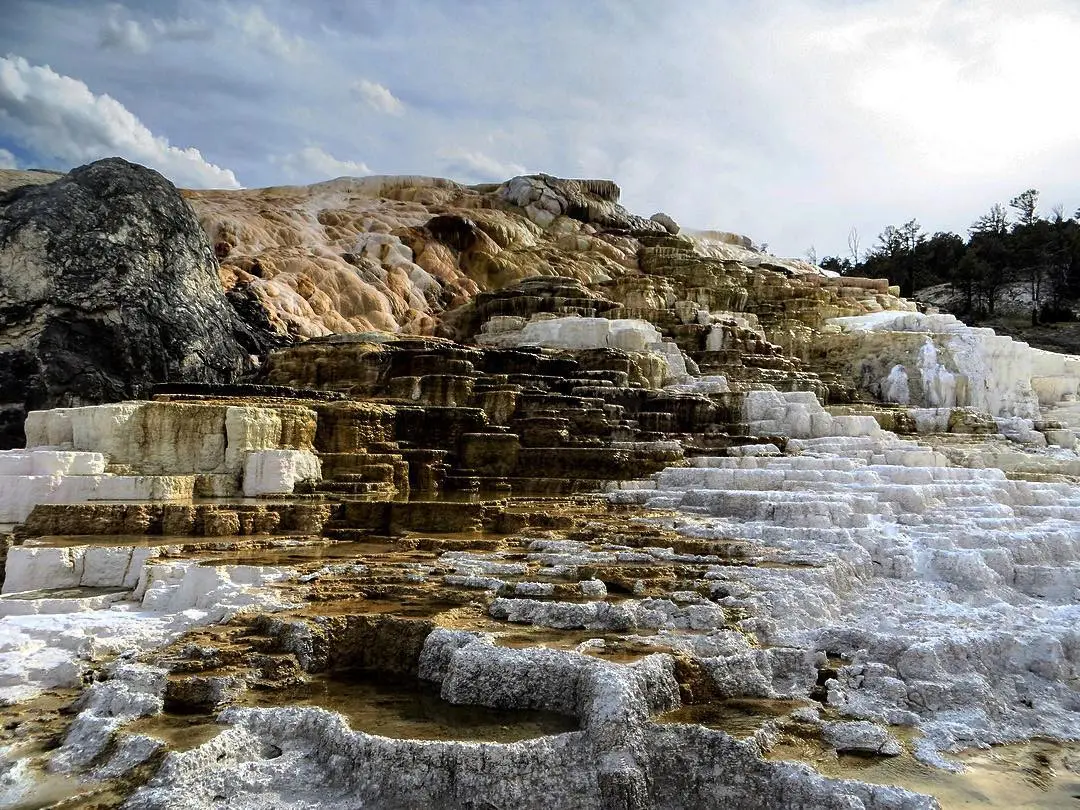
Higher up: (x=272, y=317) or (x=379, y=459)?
(x=272, y=317)

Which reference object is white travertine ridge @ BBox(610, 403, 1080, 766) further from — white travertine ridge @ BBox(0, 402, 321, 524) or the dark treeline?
the dark treeline

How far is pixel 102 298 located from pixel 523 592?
436 inches

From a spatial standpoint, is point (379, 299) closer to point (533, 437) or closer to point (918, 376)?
point (533, 437)

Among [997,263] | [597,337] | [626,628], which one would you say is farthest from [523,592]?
[997,263]

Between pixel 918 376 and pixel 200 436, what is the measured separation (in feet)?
50.3

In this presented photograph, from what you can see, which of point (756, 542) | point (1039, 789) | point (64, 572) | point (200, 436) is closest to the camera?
point (1039, 789)

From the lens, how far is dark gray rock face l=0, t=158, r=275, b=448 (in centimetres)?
1281

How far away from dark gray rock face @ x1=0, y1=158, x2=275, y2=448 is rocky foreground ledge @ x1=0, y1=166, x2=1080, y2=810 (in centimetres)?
39

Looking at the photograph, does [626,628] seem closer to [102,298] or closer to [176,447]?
[176,447]

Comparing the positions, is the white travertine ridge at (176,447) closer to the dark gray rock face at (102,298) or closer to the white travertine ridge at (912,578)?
the white travertine ridge at (912,578)

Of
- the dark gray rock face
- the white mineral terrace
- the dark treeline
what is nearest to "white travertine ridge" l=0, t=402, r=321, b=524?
the white mineral terrace

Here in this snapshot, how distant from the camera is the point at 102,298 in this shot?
44.4 feet

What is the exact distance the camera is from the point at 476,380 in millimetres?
12891

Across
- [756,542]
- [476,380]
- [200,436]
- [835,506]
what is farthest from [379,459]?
[835,506]
